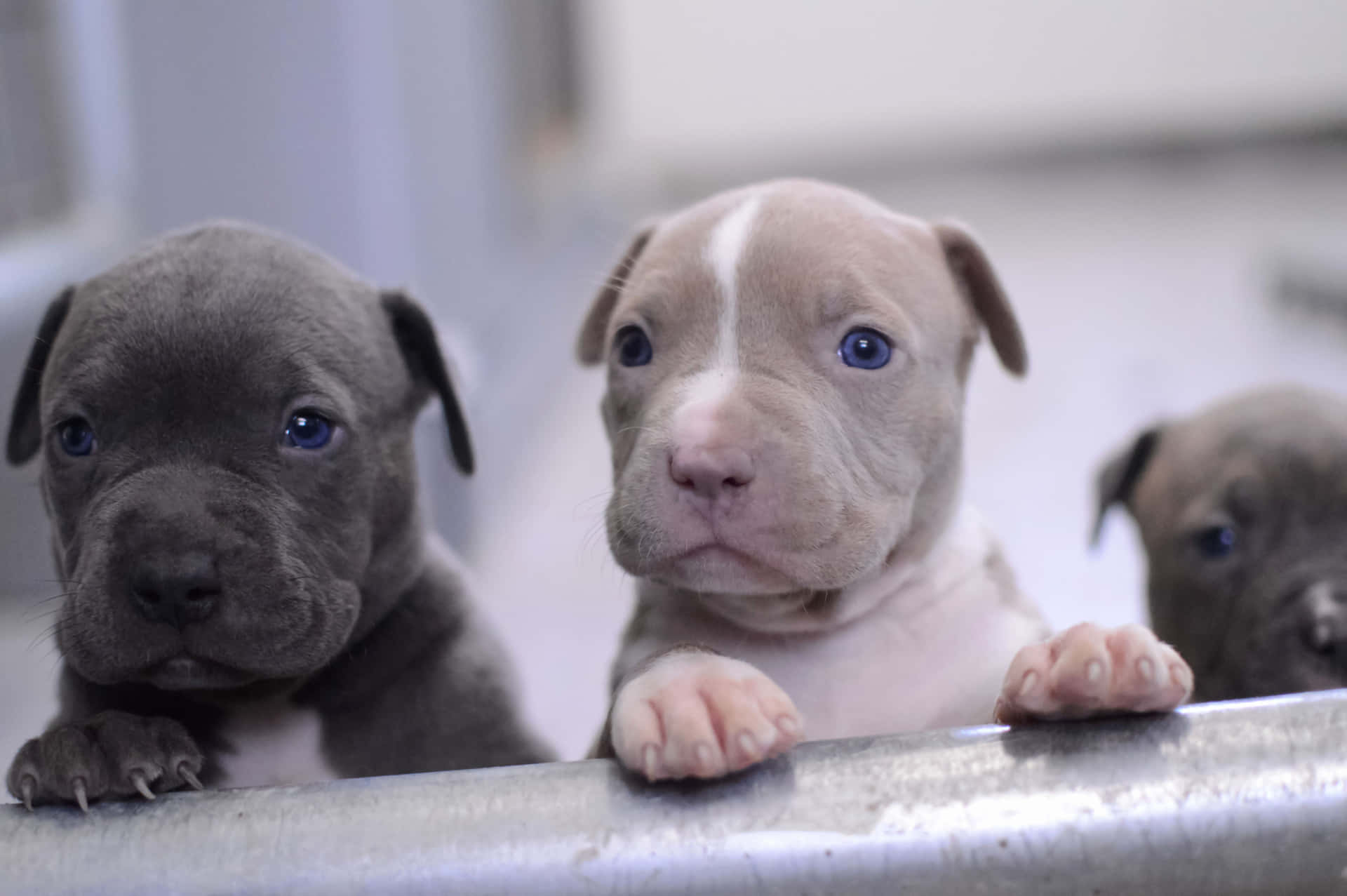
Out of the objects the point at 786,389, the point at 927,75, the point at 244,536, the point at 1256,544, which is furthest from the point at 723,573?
the point at 927,75

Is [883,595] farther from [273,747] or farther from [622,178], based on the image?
[622,178]

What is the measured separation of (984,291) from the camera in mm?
2738

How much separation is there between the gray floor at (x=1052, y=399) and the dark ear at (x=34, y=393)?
11.4 inches

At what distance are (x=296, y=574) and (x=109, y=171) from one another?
144 inches

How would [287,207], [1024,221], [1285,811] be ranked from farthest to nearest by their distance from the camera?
[1024,221]
[287,207]
[1285,811]

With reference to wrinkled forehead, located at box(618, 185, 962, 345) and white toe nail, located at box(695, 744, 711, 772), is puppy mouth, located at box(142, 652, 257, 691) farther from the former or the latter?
wrinkled forehead, located at box(618, 185, 962, 345)

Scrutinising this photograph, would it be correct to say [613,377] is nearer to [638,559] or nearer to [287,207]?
[638,559]

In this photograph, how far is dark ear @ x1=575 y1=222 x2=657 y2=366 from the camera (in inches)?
109

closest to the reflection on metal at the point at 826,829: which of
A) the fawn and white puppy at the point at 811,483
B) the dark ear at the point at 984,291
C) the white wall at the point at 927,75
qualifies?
the fawn and white puppy at the point at 811,483

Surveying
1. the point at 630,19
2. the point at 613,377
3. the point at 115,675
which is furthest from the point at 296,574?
the point at 630,19

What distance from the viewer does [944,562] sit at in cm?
257

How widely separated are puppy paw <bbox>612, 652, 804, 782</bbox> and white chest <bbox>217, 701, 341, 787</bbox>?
77 centimetres

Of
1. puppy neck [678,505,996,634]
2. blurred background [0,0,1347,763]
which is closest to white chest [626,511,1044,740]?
puppy neck [678,505,996,634]

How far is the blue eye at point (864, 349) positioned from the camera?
7.68 ft
